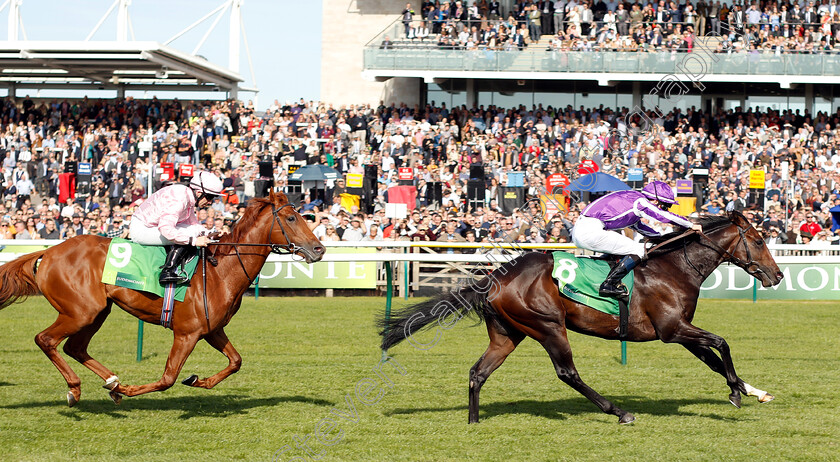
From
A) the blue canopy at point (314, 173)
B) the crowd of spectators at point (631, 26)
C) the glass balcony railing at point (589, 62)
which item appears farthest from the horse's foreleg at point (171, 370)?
the crowd of spectators at point (631, 26)

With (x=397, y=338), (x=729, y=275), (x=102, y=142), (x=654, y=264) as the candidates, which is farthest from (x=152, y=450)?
(x=102, y=142)

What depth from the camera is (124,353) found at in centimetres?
922

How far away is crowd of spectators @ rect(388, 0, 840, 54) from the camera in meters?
23.7

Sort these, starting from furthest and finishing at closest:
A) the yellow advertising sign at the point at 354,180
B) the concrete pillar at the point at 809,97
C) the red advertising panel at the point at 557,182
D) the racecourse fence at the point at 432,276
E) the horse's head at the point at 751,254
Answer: the concrete pillar at the point at 809,97 < the yellow advertising sign at the point at 354,180 < the red advertising panel at the point at 557,182 < the racecourse fence at the point at 432,276 < the horse's head at the point at 751,254

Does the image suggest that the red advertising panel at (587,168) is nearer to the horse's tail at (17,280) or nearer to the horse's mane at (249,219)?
the horse's mane at (249,219)

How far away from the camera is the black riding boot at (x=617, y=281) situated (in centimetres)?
621

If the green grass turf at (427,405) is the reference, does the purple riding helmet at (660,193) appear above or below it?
above

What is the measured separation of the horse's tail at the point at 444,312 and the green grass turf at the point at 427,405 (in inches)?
23.8

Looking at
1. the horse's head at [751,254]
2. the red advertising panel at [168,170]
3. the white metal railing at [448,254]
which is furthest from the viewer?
the red advertising panel at [168,170]

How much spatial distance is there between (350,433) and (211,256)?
1.67 metres

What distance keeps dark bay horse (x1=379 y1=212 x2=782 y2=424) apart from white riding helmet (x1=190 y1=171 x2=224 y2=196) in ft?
4.95

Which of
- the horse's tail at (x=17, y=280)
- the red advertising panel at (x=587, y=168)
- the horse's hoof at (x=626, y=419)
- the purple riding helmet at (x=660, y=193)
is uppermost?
the red advertising panel at (x=587, y=168)

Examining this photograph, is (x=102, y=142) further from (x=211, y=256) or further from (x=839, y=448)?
(x=839, y=448)

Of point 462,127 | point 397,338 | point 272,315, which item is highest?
point 462,127
